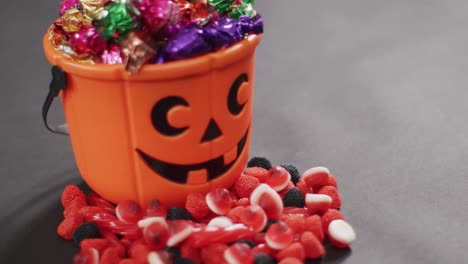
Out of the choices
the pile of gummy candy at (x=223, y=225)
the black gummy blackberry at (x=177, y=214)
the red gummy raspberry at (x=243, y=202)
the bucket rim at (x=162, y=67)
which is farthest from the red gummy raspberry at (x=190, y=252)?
the bucket rim at (x=162, y=67)

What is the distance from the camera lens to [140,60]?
139 centimetres

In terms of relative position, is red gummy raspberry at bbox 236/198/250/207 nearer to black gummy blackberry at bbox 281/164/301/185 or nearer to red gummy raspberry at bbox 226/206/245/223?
red gummy raspberry at bbox 226/206/245/223

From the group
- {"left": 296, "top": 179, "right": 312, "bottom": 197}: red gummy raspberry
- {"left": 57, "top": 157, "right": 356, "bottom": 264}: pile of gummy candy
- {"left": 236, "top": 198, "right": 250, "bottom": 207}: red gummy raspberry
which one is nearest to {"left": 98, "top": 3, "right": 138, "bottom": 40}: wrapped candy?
{"left": 57, "top": 157, "right": 356, "bottom": 264}: pile of gummy candy

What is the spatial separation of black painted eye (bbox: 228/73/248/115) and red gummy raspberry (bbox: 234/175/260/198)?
233mm

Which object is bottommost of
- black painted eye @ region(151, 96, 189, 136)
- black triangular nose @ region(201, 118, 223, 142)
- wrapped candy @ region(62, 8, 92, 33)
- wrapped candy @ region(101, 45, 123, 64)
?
black triangular nose @ region(201, 118, 223, 142)

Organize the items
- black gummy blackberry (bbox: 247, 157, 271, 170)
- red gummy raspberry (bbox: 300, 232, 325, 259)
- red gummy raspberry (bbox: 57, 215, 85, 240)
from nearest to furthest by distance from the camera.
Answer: red gummy raspberry (bbox: 300, 232, 325, 259) < red gummy raspberry (bbox: 57, 215, 85, 240) < black gummy blackberry (bbox: 247, 157, 271, 170)

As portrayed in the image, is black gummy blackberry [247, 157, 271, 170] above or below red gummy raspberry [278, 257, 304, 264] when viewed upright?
above

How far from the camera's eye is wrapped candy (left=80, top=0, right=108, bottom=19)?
1.54m

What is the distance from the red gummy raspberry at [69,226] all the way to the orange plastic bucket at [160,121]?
99 millimetres

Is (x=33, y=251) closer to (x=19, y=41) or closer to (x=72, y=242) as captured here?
(x=72, y=242)

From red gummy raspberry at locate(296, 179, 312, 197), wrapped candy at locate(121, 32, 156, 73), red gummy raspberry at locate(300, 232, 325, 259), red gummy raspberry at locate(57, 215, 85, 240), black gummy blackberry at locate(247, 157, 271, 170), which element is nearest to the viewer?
wrapped candy at locate(121, 32, 156, 73)

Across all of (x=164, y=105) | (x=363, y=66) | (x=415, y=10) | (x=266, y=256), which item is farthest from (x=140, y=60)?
(x=415, y=10)

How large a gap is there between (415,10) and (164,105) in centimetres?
219

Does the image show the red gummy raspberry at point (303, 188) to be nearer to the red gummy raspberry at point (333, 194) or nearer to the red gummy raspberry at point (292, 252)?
the red gummy raspberry at point (333, 194)
